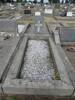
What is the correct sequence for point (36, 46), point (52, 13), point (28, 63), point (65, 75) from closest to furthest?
point (65, 75) → point (28, 63) → point (36, 46) → point (52, 13)

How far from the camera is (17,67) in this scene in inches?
214

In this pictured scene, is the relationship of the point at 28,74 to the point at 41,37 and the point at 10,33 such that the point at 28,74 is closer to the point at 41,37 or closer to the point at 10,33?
the point at 41,37

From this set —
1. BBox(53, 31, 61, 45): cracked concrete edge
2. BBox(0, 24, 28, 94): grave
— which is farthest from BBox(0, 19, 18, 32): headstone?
BBox(53, 31, 61, 45): cracked concrete edge

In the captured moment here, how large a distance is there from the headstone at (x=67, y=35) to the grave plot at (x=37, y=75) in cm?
156

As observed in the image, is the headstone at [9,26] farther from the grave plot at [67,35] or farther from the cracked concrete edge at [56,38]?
the grave plot at [67,35]

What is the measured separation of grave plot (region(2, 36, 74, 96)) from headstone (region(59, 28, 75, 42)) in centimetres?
156

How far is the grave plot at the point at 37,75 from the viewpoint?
4.18 m

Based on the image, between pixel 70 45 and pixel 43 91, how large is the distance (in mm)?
5412

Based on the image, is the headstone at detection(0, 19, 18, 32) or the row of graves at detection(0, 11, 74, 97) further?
the headstone at detection(0, 19, 18, 32)

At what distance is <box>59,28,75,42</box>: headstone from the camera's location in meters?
9.72

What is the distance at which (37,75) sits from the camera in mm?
5387

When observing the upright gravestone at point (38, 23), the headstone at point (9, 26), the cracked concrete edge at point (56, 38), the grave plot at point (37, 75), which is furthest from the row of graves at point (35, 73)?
the headstone at point (9, 26)

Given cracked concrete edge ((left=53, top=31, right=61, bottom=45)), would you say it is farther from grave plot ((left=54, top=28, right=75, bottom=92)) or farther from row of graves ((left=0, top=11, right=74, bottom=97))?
row of graves ((left=0, top=11, right=74, bottom=97))

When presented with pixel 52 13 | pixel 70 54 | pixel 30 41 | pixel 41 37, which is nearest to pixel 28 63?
pixel 70 54
